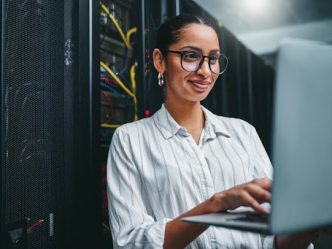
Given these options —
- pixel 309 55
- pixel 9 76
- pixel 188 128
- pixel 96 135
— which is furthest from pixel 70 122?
pixel 309 55

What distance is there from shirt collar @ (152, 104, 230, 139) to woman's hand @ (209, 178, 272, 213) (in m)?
0.40

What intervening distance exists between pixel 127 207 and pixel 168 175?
134mm

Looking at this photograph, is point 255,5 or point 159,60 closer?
point 159,60

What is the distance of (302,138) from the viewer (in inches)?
19.4

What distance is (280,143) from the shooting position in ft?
1.55

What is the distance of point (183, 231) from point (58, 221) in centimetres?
42

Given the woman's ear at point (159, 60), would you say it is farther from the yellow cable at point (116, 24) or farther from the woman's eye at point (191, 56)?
the yellow cable at point (116, 24)

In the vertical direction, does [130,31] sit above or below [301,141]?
above

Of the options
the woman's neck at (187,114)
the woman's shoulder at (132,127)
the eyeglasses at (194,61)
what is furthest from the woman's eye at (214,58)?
the woman's shoulder at (132,127)

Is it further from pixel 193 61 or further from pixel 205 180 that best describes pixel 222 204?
pixel 193 61

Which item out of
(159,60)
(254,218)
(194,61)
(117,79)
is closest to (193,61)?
(194,61)

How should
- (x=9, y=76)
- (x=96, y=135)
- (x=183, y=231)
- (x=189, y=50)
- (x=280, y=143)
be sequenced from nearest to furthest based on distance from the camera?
(x=280, y=143) → (x=183, y=231) → (x=9, y=76) → (x=189, y=50) → (x=96, y=135)

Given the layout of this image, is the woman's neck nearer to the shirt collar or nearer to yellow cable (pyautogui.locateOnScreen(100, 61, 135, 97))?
the shirt collar

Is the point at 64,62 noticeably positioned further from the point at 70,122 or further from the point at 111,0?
the point at 111,0
